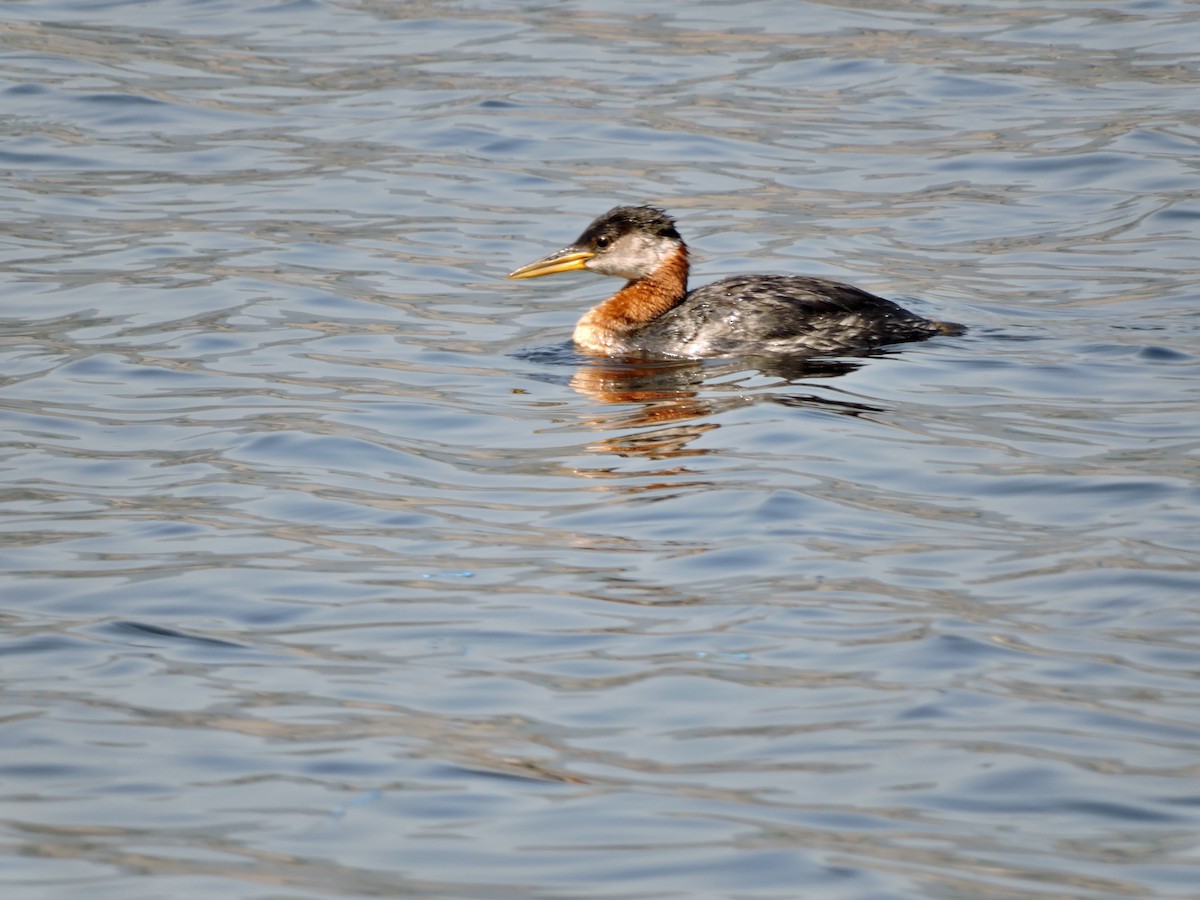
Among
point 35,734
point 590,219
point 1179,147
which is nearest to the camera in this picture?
point 35,734

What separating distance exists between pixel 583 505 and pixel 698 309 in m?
3.46

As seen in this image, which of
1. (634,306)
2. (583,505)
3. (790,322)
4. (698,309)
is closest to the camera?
(583,505)

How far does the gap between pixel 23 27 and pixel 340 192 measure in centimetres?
702

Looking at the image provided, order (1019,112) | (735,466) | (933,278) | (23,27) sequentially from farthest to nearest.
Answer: (23,27) < (1019,112) < (933,278) < (735,466)

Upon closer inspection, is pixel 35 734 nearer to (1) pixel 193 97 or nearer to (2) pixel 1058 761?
(2) pixel 1058 761

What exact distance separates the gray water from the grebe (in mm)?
289

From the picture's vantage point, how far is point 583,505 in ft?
27.3

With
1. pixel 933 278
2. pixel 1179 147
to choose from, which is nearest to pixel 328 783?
pixel 933 278

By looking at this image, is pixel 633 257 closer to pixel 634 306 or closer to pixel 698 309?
pixel 634 306

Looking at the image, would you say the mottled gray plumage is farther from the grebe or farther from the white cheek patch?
the white cheek patch

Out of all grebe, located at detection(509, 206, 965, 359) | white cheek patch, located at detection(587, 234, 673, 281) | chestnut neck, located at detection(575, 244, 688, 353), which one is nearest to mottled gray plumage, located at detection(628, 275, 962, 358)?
grebe, located at detection(509, 206, 965, 359)

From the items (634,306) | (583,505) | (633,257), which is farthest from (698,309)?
(583,505)

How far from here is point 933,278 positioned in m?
12.9

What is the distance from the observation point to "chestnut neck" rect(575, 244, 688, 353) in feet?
38.2
